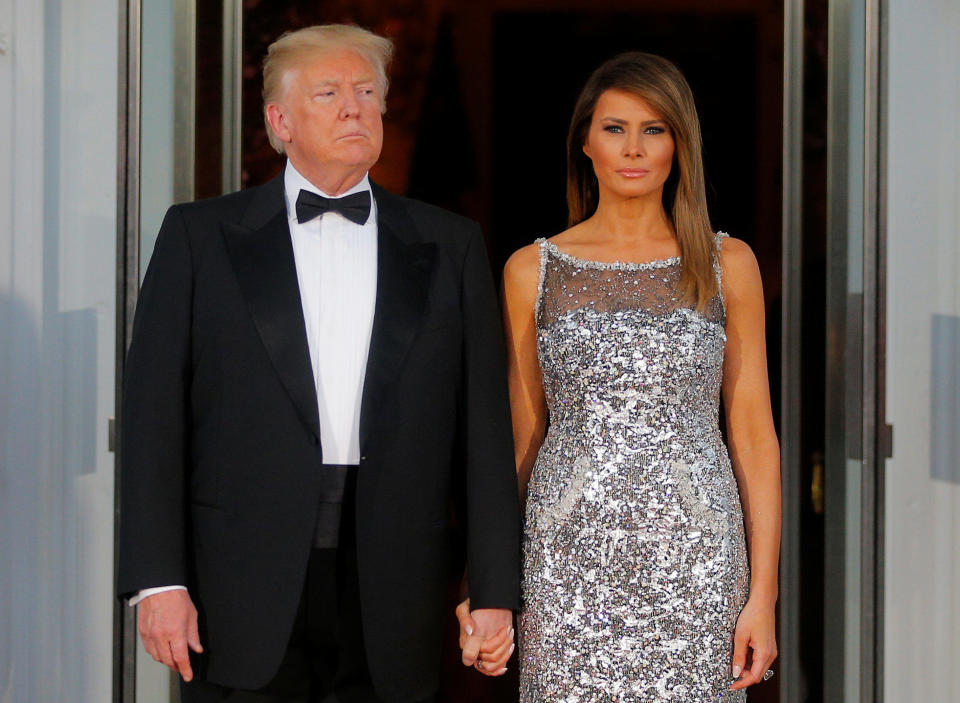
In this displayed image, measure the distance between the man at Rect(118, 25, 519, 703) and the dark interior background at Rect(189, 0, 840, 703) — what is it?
2.09ft

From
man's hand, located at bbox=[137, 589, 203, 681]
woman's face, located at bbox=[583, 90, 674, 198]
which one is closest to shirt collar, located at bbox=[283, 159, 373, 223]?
woman's face, located at bbox=[583, 90, 674, 198]

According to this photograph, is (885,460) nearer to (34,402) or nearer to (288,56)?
(288,56)

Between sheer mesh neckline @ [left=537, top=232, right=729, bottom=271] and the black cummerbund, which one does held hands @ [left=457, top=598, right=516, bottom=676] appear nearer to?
the black cummerbund

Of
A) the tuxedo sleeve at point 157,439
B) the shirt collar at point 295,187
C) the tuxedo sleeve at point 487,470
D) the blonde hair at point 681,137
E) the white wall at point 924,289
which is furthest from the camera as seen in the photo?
the white wall at point 924,289

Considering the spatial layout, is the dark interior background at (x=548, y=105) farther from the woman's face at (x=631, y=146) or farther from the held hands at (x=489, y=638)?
the held hands at (x=489, y=638)

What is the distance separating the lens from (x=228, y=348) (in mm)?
2029

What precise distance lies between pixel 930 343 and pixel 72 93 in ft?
6.98

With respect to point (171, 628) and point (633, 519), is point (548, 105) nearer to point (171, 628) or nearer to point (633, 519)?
point (633, 519)

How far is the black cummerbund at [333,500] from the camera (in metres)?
2.04

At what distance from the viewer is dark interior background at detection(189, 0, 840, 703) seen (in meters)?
2.78

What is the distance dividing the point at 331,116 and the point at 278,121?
4.8 inches

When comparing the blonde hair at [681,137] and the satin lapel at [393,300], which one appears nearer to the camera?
the satin lapel at [393,300]

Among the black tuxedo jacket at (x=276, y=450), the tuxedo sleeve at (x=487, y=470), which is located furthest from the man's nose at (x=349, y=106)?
the tuxedo sleeve at (x=487, y=470)

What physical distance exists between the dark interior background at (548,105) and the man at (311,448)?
0.64 m
